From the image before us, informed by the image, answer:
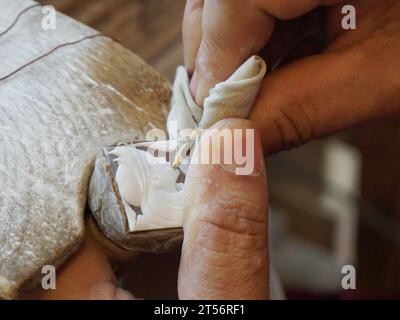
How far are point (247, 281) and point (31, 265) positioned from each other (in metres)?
0.22

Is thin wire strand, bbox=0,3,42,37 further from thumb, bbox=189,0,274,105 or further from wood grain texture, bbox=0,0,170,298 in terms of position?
thumb, bbox=189,0,274,105

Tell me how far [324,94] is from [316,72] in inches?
1.1

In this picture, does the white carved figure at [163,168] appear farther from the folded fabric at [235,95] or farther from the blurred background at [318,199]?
the blurred background at [318,199]

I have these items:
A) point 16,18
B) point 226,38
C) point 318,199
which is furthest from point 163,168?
point 318,199

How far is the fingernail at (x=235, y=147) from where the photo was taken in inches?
25.6

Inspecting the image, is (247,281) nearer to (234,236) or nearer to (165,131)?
(234,236)

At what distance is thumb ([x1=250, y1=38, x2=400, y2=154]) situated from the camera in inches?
28.4

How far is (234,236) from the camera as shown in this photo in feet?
2.15

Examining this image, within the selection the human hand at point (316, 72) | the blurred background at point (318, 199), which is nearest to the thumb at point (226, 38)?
the human hand at point (316, 72)

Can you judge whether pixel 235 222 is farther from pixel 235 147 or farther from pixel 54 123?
pixel 54 123

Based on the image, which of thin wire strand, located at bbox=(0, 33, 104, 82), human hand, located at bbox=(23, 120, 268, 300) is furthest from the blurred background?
thin wire strand, located at bbox=(0, 33, 104, 82)

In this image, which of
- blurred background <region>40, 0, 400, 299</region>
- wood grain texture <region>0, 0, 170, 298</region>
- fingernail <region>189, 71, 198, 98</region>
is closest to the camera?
wood grain texture <region>0, 0, 170, 298</region>

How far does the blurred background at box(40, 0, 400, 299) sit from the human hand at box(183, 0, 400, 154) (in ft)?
0.71

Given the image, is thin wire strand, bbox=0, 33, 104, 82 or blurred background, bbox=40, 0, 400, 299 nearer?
thin wire strand, bbox=0, 33, 104, 82
